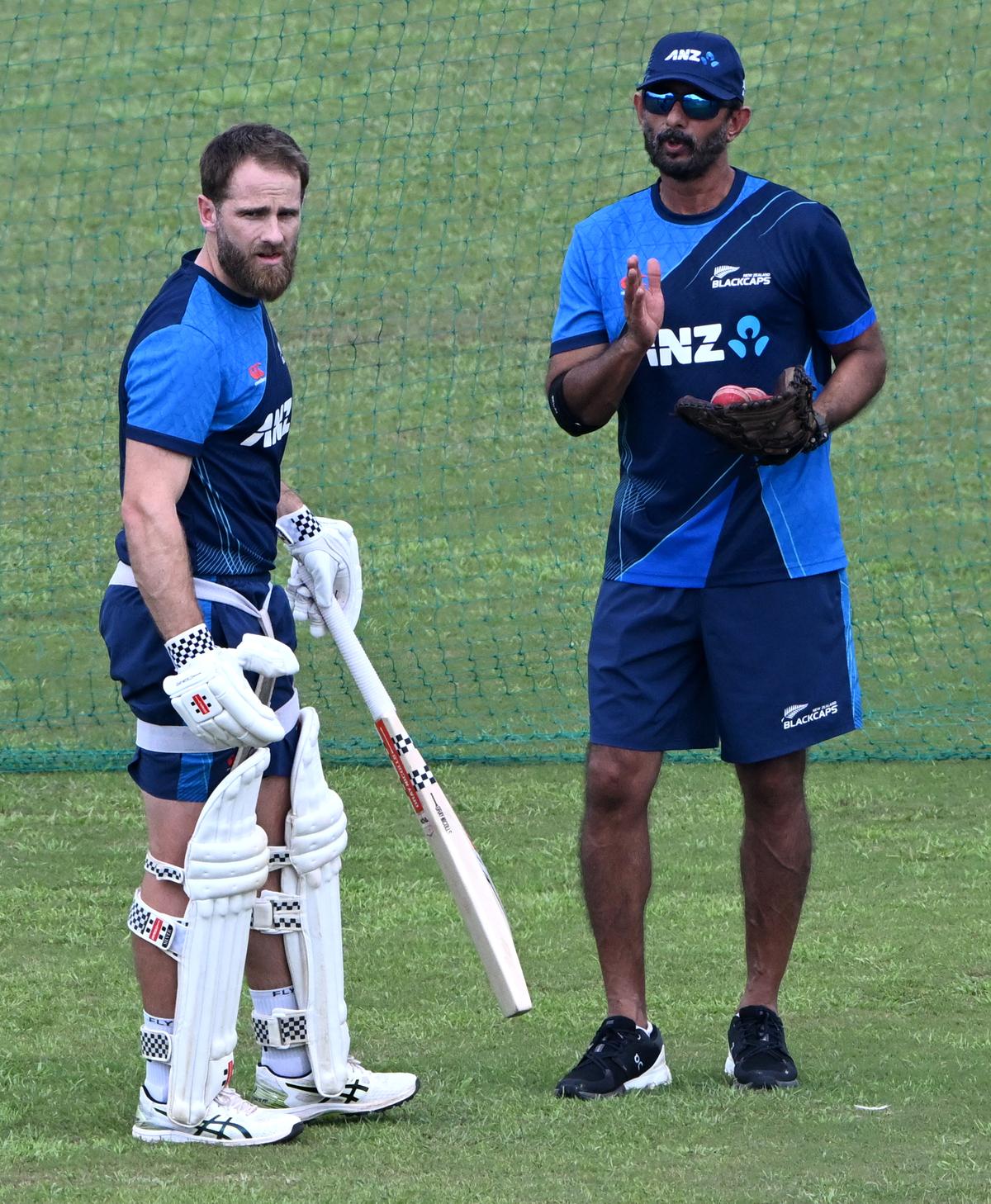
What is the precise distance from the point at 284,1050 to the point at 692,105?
209 centimetres

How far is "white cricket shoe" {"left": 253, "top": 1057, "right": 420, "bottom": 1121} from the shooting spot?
398 cm

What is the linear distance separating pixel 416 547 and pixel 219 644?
239 inches

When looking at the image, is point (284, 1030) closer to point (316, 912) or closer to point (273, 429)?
point (316, 912)

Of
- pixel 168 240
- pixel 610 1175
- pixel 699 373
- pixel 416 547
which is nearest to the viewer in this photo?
pixel 610 1175

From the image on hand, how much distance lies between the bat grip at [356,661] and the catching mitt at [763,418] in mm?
810

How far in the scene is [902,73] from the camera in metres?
14.4

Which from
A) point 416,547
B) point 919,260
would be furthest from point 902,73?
point 416,547

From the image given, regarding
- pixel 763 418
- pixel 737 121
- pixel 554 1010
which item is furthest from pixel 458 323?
pixel 763 418

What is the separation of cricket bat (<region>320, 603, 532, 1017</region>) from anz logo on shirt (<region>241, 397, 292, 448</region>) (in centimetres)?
42

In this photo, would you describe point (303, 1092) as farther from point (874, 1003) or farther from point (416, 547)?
point (416, 547)

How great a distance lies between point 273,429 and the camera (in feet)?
12.8

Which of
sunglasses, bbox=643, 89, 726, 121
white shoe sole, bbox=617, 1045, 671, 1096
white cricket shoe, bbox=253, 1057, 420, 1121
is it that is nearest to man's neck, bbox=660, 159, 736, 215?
sunglasses, bbox=643, 89, 726, 121

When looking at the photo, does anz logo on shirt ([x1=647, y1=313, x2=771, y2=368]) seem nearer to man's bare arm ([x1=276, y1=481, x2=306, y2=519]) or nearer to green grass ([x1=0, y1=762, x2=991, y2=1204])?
man's bare arm ([x1=276, y1=481, x2=306, y2=519])

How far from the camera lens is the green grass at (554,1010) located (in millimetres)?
3613
